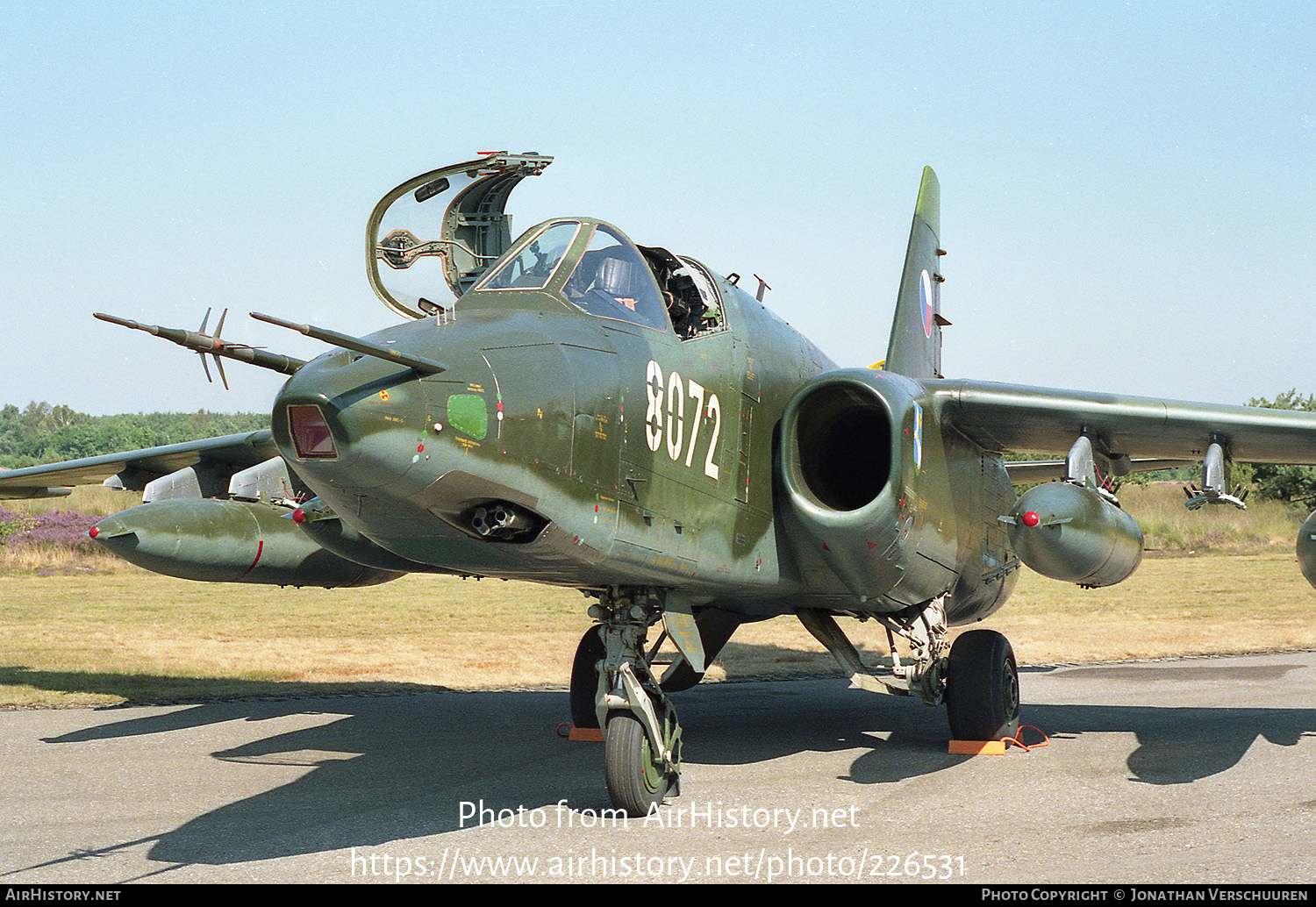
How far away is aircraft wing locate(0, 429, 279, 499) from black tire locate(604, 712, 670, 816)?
18.4ft

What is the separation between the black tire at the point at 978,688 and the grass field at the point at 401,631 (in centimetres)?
155

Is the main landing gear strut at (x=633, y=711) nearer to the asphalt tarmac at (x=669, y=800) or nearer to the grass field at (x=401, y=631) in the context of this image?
the asphalt tarmac at (x=669, y=800)

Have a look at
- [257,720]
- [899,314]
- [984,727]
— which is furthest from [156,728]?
[899,314]

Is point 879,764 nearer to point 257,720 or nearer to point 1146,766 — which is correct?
point 1146,766

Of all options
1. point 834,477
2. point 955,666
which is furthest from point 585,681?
point 955,666

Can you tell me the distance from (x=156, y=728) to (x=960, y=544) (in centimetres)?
740

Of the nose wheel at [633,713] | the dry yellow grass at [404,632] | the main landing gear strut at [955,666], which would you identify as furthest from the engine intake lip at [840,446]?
the dry yellow grass at [404,632]

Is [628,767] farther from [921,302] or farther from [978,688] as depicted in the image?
[921,302]

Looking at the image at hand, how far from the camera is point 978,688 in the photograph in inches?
388

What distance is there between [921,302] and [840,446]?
13.8ft

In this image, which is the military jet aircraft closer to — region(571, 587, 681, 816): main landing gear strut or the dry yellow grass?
region(571, 587, 681, 816): main landing gear strut

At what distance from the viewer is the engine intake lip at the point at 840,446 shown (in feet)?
27.2

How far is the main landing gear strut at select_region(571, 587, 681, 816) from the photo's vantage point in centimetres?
724

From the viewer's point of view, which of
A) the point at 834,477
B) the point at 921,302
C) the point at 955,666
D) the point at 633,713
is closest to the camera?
the point at 633,713
